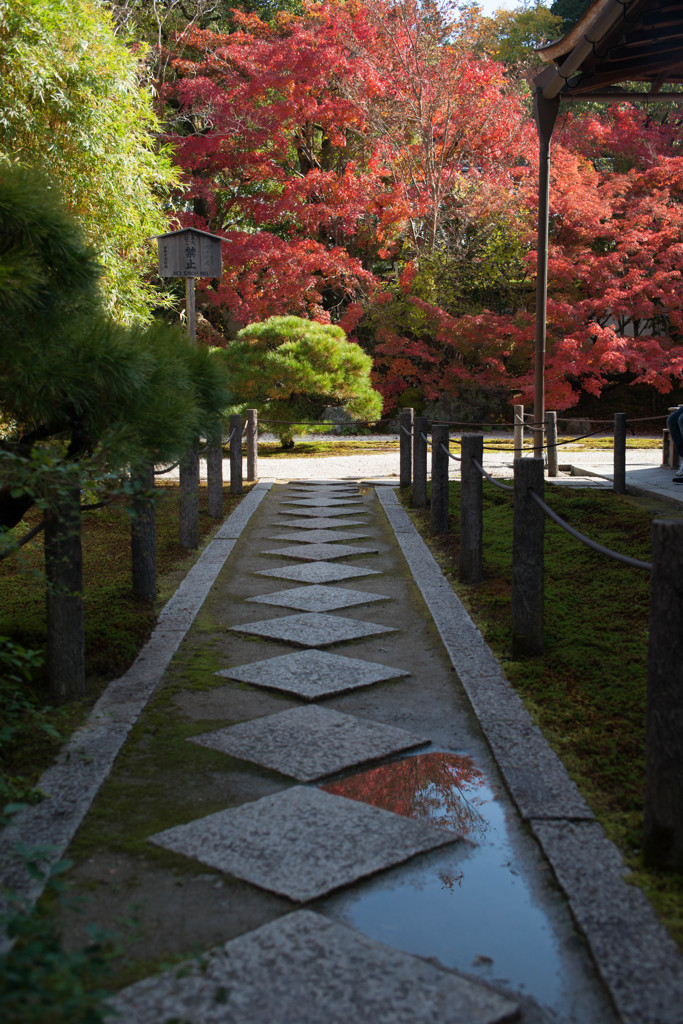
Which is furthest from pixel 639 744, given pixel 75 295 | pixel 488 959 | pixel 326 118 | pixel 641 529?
pixel 326 118

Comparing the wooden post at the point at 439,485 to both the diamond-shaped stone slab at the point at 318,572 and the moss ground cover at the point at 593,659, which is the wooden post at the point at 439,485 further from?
the diamond-shaped stone slab at the point at 318,572

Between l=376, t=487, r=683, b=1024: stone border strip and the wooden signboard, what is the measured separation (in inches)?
253

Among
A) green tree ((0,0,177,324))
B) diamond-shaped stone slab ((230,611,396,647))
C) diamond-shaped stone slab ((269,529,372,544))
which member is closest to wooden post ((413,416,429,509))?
diamond-shaped stone slab ((269,529,372,544))

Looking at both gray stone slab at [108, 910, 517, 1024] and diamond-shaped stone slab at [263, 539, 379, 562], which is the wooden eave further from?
gray stone slab at [108, 910, 517, 1024]

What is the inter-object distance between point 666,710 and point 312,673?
63.7 inches

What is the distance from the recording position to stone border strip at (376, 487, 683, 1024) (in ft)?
5.24

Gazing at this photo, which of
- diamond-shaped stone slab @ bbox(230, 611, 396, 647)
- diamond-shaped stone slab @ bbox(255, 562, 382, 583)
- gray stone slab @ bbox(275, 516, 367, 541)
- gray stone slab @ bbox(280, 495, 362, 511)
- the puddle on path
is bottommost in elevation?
the puddle on path

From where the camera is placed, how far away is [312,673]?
11.0 ft

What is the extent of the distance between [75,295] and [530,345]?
531 inches

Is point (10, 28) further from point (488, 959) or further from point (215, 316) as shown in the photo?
point (215, 316)

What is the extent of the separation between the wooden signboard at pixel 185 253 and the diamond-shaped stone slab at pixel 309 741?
→ 6.76 meters

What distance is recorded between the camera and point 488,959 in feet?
5.61

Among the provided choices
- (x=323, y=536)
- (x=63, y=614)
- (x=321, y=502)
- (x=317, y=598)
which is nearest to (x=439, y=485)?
(x=323, y=536)

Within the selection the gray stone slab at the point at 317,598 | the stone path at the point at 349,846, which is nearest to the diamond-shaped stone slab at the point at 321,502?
the gray stone slab at the point at 317,598
